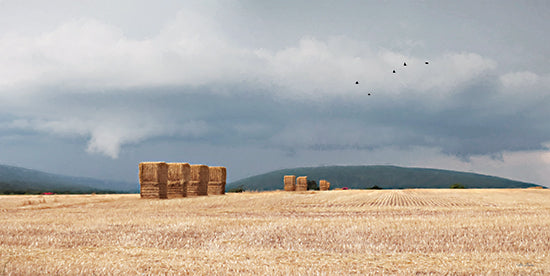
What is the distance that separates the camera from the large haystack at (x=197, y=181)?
4534cm

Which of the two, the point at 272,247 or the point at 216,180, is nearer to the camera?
the point at 272,247

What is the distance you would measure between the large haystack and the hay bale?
6.36 m

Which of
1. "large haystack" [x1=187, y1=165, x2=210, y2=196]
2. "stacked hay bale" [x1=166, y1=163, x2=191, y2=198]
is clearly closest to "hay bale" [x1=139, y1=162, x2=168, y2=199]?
"stacked hay bale" [x1=166, y1=163, x2=191, y2=198]

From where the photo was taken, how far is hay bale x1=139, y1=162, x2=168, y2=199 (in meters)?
38.7

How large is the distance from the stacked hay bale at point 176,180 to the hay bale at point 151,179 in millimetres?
2457

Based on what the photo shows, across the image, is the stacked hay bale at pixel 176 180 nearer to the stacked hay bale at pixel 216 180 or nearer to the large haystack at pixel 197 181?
the large haystack at pixel 197 181

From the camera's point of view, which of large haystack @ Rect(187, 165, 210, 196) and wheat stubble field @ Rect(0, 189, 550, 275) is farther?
large haystack @ Rect(187, 165, 210, 196)

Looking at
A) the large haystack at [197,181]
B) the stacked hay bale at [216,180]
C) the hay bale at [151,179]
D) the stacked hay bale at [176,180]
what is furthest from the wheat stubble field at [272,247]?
the stacked hay bale at [216,180]

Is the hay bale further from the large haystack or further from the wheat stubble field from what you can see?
the wheat stubble field

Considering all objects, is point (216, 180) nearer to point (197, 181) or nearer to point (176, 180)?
point (197, 181)

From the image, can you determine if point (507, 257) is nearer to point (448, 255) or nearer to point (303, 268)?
point (448, 255)

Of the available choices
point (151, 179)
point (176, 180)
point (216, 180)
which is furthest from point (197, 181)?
point (151, 179)

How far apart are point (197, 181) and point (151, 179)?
23.3 ft

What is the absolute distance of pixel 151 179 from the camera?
128 ft
